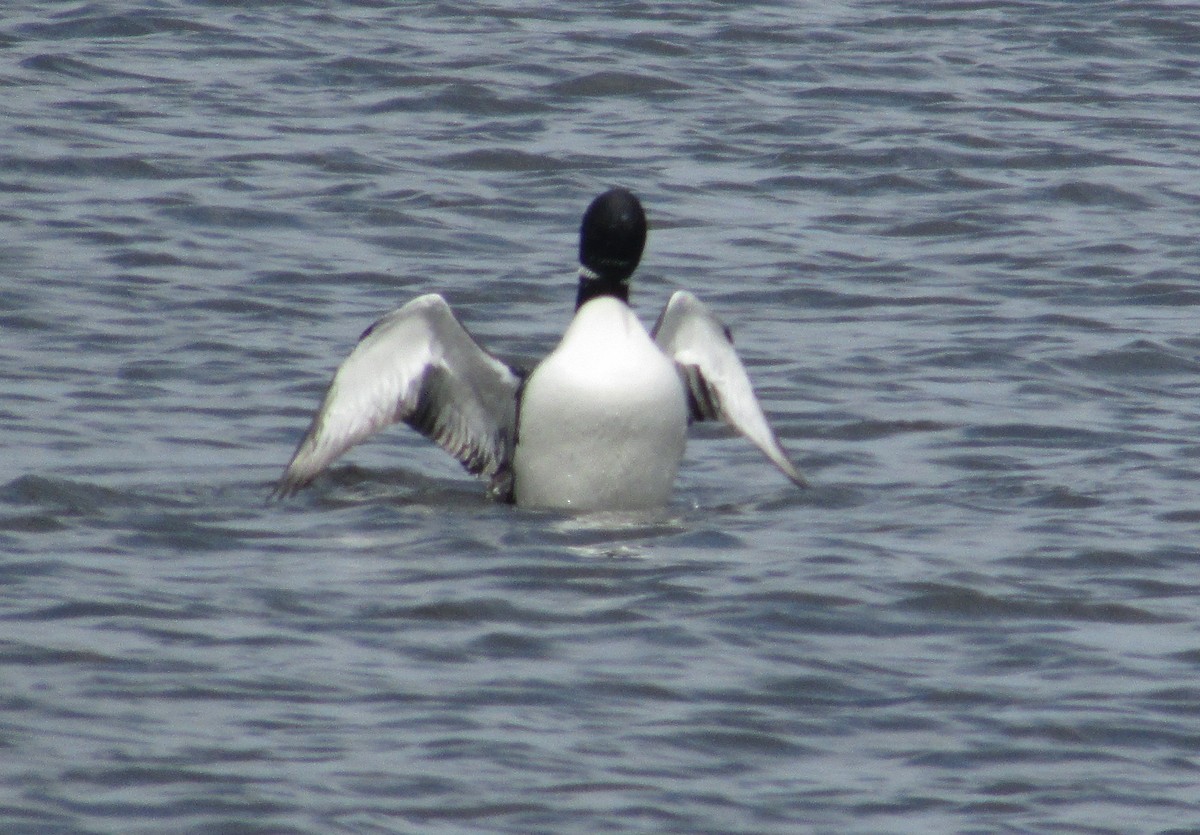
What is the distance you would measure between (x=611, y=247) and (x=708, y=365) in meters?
0.66

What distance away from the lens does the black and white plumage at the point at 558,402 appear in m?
8.59

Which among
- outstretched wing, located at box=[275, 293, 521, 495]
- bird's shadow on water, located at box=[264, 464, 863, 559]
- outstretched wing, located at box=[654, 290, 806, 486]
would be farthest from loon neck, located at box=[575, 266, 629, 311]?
bird's shadow on water, located at box=[264, 464, 863, 559]

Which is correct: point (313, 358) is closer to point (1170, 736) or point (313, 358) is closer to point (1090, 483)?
point (1090, 483)

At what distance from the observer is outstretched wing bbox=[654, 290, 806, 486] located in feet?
29.7

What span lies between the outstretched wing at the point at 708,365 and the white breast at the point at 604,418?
1.20 ft

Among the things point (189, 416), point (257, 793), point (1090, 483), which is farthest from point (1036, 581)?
point (189, 416)

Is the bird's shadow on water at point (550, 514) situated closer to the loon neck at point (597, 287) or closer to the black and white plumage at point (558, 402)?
the black and white plumage at point (558, 402)

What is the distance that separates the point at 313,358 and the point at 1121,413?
336 cm

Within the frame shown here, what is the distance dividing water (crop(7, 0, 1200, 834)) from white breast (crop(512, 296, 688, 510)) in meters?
0.19

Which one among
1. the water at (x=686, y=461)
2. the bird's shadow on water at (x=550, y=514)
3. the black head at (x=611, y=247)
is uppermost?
the black head at (x=611, y=247)

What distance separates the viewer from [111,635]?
6770 millimetres

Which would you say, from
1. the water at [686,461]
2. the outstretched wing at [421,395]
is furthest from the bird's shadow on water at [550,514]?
the outstretched wing at [421,395]

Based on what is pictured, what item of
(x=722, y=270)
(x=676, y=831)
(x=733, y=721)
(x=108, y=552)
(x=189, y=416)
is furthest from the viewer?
(x=722, y=270)

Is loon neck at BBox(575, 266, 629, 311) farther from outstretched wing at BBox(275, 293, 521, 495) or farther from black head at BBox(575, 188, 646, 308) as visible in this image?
outstretched wing at BBox(275, 293, 521, 495)
